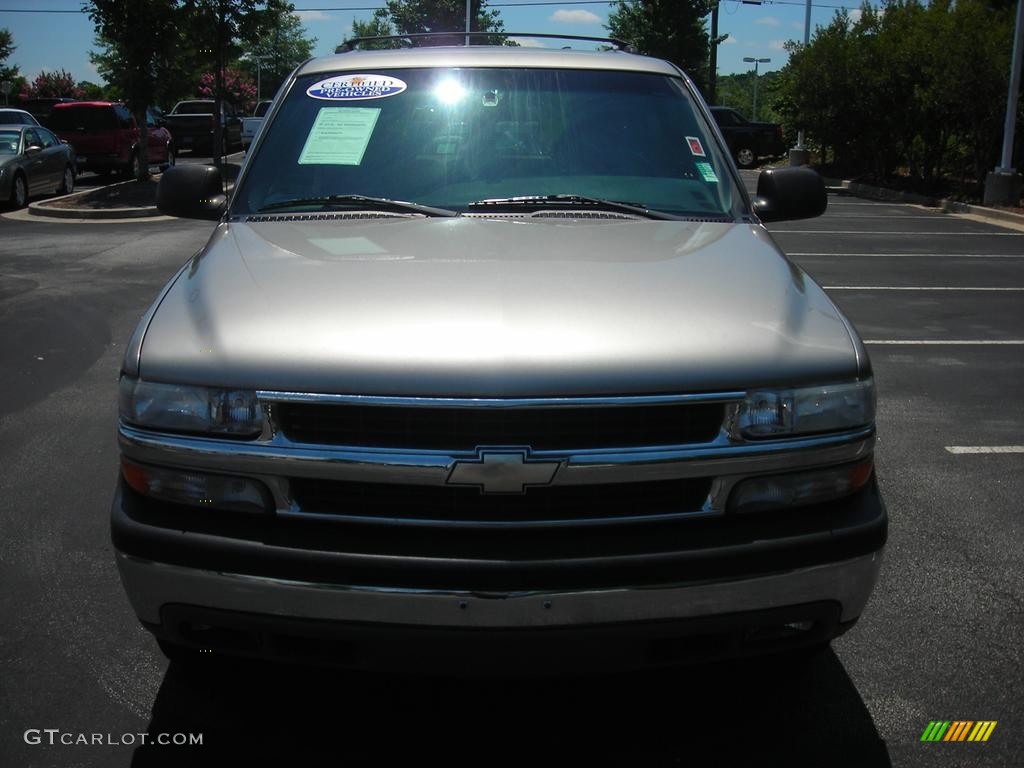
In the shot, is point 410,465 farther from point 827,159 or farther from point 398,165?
point 827,159

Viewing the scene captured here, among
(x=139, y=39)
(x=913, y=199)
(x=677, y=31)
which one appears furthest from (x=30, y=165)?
(x=677, y=31)

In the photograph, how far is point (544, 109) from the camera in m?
4.14

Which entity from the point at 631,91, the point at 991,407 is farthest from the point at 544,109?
the point at 991,407

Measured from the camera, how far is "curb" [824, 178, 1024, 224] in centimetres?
1958

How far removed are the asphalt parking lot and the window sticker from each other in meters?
1.70

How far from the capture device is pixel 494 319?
107 inches

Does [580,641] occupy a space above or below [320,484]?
below

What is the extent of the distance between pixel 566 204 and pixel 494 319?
1.26 metres

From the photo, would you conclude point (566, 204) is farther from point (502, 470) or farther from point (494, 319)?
point (502, 470)

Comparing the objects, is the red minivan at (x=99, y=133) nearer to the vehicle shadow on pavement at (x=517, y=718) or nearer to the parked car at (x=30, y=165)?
the parked car at (x=30, y=165)

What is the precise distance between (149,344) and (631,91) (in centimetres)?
227

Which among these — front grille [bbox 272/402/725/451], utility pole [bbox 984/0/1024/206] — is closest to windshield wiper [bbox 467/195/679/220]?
front grille [bbox 272/402/725/451]

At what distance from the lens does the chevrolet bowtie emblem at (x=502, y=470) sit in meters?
2.54

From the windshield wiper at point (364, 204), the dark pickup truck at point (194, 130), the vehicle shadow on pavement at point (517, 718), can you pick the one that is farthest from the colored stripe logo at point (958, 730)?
the dark pickup truck at point (194, 130)
